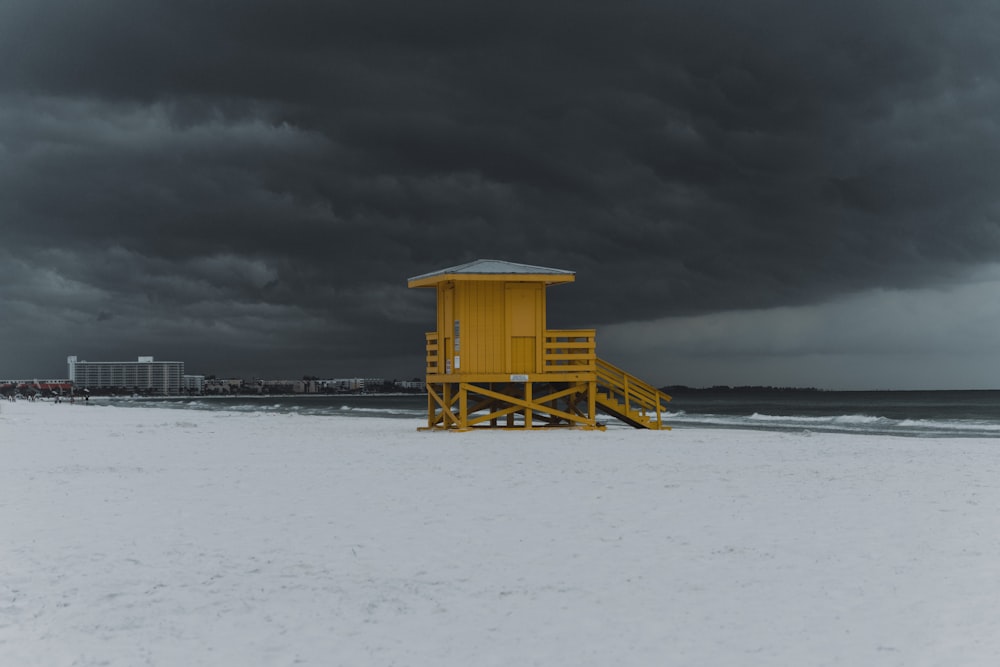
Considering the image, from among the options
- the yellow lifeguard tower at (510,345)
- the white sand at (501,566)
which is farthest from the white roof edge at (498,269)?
the white sand at (501,566)

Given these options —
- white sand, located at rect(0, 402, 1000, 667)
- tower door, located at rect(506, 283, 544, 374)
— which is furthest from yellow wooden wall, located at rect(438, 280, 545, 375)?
white sand, located at rect(0, 402, 1000, 667)

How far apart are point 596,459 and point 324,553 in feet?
28.7

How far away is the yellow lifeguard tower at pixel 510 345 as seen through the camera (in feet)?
81.9

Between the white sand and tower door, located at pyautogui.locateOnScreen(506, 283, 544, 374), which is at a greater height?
tower door, located at pyautogui.locateOnScreen(506, 283, 544, 374)

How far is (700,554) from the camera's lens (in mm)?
8383

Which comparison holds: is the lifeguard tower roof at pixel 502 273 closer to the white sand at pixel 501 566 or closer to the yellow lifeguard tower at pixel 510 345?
the yellow lifeguard tower at pixel 510 345

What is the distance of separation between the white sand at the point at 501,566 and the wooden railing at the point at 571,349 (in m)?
10.6

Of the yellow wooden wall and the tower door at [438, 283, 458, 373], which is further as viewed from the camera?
the tower door at [438, 283, 458, 373]

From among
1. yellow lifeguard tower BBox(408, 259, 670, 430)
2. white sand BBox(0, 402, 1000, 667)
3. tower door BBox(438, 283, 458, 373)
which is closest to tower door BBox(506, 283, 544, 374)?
yellow lifeguard tower BBox(408, 259, 670, 430)

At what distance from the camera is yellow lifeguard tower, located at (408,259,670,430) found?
25.0 meters

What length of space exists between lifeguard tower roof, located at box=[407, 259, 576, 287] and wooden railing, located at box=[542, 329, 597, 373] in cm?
147

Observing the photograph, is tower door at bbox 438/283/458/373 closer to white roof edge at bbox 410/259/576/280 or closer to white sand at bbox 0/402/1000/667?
white roof edge at bbox 410/259/576/280

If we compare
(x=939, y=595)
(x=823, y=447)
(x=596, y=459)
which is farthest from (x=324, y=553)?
(x=823, y=447)

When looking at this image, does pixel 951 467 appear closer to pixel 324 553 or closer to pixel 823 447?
pixel 823 447
